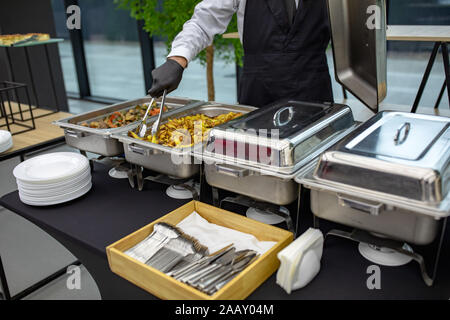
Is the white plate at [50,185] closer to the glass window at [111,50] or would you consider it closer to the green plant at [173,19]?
the green plant at [173,19]

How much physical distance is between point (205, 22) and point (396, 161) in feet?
3.72

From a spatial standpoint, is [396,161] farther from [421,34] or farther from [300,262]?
[421,34]

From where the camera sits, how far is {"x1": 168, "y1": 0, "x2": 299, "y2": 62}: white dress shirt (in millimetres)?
1655

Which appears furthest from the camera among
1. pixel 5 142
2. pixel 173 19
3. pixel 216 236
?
pixel 173 19

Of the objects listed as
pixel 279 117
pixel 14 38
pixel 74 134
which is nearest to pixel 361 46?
pixel 279 117

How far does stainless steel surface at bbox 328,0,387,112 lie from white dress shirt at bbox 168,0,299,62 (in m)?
0.42

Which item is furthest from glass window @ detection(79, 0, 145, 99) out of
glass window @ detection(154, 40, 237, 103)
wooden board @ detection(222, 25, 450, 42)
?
wooden board @ detection(222, 25, 450, 42)

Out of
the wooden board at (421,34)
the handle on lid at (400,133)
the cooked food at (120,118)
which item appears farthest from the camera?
the wooden board at (421,34)

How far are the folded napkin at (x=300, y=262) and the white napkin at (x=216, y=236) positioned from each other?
5.7 inches

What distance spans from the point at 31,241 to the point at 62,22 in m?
4.21

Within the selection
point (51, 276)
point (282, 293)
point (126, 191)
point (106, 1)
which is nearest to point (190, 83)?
point (106, 1)

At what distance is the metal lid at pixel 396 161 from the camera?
869mm

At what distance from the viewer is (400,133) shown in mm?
1087

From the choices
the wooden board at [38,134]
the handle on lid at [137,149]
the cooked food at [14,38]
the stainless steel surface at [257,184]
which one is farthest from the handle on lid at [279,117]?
the cooked food at [14,38]
